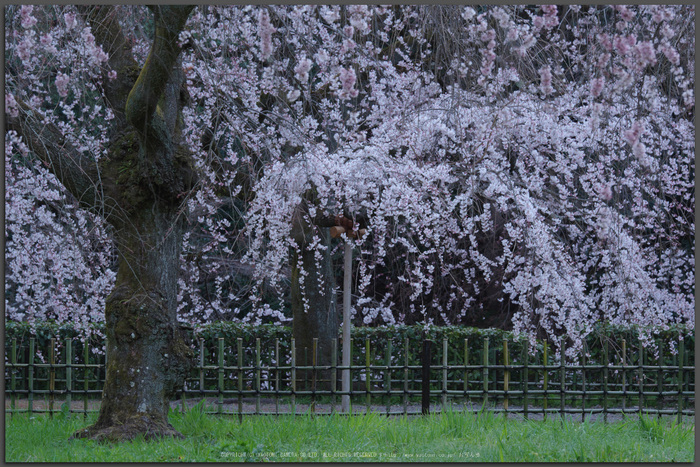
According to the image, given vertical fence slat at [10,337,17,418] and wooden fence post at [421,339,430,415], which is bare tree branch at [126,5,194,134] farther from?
wooden fence post at [421,339,430,415]

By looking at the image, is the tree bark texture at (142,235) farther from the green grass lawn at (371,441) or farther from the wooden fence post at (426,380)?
the wooden fence post at (426,380)

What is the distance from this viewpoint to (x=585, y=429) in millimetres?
3854

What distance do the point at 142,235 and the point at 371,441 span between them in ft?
6.29

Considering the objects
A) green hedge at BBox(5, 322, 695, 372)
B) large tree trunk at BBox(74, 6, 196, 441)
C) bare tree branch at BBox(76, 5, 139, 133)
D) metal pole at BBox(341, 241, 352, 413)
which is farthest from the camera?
green hedge at BBox(5, 322, 695, 372)

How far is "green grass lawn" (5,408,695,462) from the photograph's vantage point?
326cm

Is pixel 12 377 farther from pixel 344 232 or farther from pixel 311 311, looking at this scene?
pixel 344 232

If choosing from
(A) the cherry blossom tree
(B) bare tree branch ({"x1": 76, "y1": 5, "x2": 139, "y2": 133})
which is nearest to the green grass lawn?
(A) the cherry blossom tree

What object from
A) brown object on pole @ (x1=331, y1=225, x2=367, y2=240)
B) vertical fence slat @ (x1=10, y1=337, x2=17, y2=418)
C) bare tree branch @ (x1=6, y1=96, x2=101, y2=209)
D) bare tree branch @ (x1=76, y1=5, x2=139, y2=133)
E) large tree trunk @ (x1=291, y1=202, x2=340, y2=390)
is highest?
bare tree branch @ (x1=76, y1=5, x2=139, y2=133)

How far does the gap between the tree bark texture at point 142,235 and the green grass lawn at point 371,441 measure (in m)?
0.25

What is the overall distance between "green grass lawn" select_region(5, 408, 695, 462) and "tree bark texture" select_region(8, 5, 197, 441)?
0.82 ft

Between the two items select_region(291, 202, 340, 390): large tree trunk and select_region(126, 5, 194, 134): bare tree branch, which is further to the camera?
select_region(291, 202, 340, 390): large tree trunk

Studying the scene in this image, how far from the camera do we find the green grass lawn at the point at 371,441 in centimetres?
326

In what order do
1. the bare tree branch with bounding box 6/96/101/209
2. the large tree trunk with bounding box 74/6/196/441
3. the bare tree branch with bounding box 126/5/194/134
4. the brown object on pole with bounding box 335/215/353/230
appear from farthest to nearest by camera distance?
the brown object on pole with bounding box 335/215/353/230
the bare tree branch with bounding box 6/96/101/209
the large tree trunk with bounding box 74/6/196/441
the bare tree branch with bounding box 126/5/194/134

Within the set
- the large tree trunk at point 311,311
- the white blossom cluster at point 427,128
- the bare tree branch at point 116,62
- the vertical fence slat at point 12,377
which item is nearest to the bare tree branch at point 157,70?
the white blossom cluster at point 427,128
